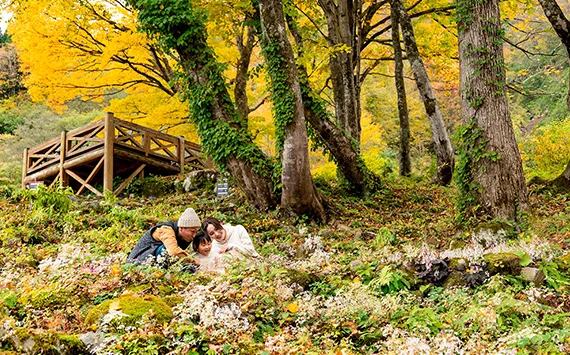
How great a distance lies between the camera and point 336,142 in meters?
10.1

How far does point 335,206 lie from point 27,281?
6.57 meters

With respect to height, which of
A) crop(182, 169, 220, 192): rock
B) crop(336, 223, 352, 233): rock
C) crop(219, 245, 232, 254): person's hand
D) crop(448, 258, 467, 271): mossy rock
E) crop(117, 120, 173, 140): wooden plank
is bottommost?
crop(336, 223, 352, 233): rock

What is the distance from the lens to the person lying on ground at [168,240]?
4.64 meters

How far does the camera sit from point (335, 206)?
9.39 metres

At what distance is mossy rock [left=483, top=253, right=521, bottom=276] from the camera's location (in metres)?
3.86

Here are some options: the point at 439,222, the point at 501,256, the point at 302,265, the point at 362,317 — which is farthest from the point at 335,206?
the point at 362,317

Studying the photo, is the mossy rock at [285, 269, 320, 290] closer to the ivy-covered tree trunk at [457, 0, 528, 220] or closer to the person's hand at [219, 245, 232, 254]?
the person's hand at [219, 245, 232, 254]

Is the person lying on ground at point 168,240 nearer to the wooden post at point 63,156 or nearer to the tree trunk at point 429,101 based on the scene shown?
the tree trunk at point 429,101

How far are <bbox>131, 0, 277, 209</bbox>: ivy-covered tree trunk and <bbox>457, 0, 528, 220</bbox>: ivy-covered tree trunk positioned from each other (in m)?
3.69

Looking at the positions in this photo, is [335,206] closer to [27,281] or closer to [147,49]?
[27,281]

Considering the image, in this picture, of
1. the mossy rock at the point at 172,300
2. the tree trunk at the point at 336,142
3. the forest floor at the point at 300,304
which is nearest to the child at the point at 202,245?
the forest floor at the point at 300,304

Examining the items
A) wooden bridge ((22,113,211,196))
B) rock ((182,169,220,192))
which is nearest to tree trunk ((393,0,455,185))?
rock ((182,169,220,192))

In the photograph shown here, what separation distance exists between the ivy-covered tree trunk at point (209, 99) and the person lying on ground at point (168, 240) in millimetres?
3715

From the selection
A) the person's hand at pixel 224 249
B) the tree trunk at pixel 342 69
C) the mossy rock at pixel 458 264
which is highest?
the tree trunk at pixel 342 69
